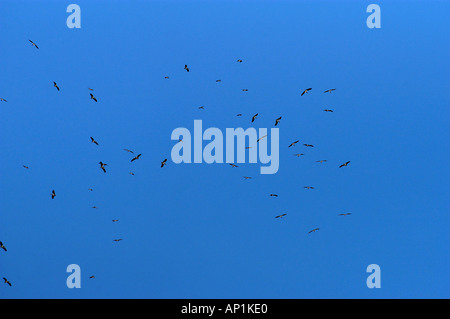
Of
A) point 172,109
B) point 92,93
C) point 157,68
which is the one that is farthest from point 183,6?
point 92,93

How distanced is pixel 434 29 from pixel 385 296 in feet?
4.47

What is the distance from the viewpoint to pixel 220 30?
5.52ft

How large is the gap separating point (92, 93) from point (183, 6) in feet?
2.11

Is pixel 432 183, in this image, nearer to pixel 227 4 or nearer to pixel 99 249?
pixel 227 4

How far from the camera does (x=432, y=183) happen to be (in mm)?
1662

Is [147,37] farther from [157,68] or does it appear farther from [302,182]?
[302,182]

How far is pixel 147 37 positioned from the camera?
5.53ft

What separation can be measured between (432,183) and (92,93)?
178cm

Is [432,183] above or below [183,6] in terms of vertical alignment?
below
